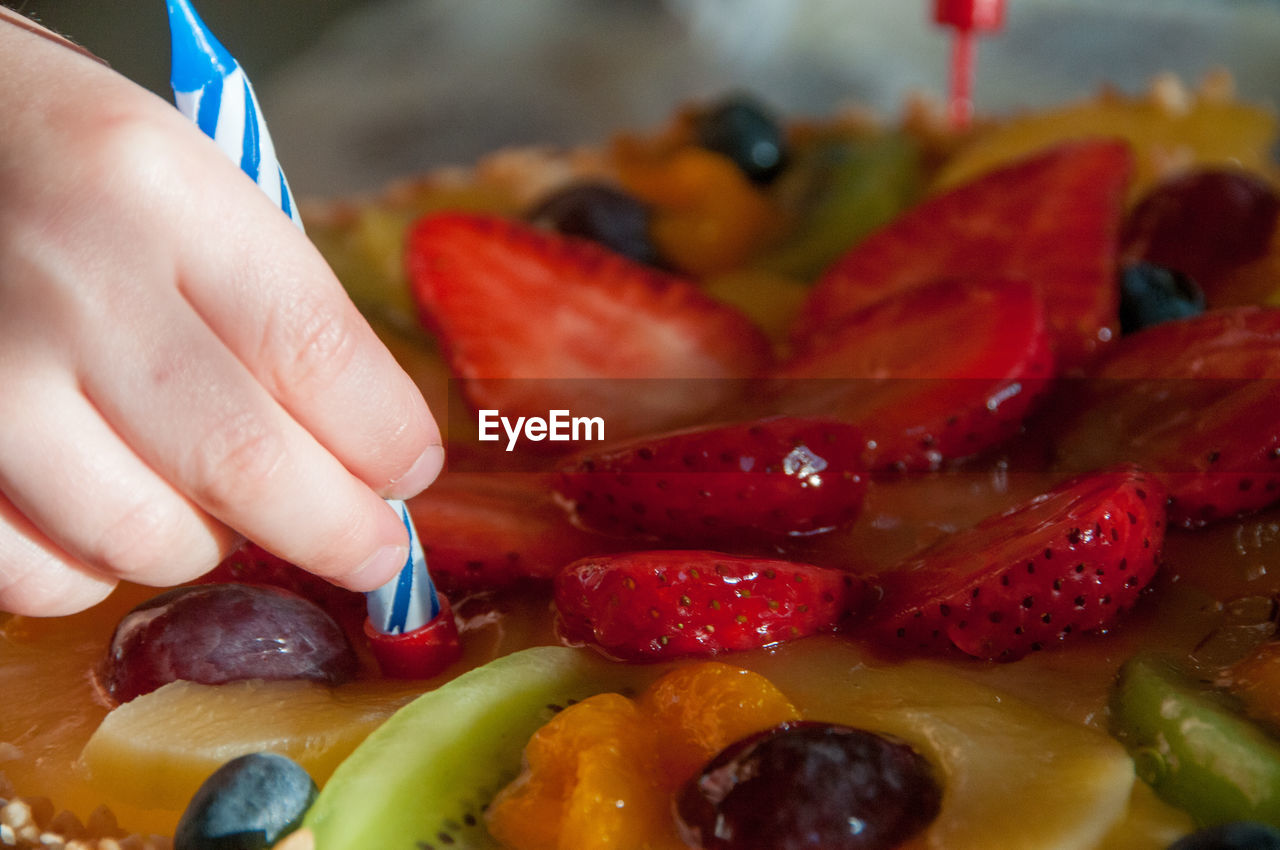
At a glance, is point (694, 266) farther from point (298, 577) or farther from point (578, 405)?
point (298, 577)

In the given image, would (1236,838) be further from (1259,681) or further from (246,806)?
(246,806)

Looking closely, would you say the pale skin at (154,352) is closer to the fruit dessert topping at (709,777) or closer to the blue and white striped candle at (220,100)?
the blue and white striped candle at (220,100)

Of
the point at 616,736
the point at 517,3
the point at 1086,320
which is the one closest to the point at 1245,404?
the point at 1086,320

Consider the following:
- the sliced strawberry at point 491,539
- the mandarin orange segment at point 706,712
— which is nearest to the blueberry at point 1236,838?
the mandarin orange segment at point 706,712

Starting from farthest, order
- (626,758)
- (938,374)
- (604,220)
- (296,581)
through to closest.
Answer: (604,220)
(938,374)
(296,581)
(626,758)

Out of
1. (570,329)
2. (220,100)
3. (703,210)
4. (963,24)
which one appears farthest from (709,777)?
(963,24)

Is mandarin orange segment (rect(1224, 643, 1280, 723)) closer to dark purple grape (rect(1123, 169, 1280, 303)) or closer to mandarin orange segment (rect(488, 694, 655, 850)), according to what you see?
mandarin orange segment (rect(488, 694, 655, 850))

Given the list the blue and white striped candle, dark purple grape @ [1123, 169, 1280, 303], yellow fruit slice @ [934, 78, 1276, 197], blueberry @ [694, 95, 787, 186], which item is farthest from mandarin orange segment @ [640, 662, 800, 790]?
blueberry @ [694, 95, 787, 186]
